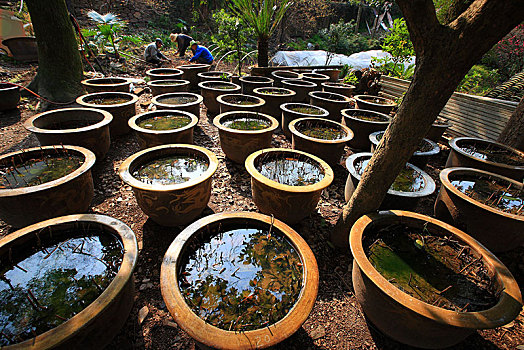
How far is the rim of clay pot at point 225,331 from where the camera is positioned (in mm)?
1412

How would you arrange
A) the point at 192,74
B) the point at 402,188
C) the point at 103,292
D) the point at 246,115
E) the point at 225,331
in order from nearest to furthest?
the point at 225,331, the point at 103,292, the point at 402,188, the point at 246,115, the point at 192,74

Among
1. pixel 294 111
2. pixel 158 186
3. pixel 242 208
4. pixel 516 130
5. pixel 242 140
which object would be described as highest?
pixel 516 130

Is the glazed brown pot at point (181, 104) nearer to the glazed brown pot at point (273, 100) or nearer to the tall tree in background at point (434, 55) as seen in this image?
the glazed brown pot at point (273, 100)

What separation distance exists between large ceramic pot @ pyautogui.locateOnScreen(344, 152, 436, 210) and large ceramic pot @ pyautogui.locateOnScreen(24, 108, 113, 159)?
406 centimetres

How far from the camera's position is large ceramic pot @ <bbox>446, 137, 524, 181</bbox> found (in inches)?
137

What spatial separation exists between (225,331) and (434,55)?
2.52 meters

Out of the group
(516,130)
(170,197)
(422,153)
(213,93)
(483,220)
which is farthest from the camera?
(213,93)

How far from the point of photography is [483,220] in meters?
2.70

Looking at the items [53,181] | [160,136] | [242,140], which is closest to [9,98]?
[160,136]

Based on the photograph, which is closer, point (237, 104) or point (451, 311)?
point (451, 311)

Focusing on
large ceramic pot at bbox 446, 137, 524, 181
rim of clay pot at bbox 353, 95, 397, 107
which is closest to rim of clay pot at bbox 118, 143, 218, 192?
large ceramic pot at bbox 446, 137, 524, 181

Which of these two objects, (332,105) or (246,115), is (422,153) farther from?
(246,115)

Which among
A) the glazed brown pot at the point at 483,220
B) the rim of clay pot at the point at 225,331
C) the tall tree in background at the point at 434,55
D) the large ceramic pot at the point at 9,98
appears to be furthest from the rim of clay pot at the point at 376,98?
the large ceramic pot at the point at 9,98

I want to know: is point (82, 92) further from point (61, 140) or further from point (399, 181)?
point (399, 181)
